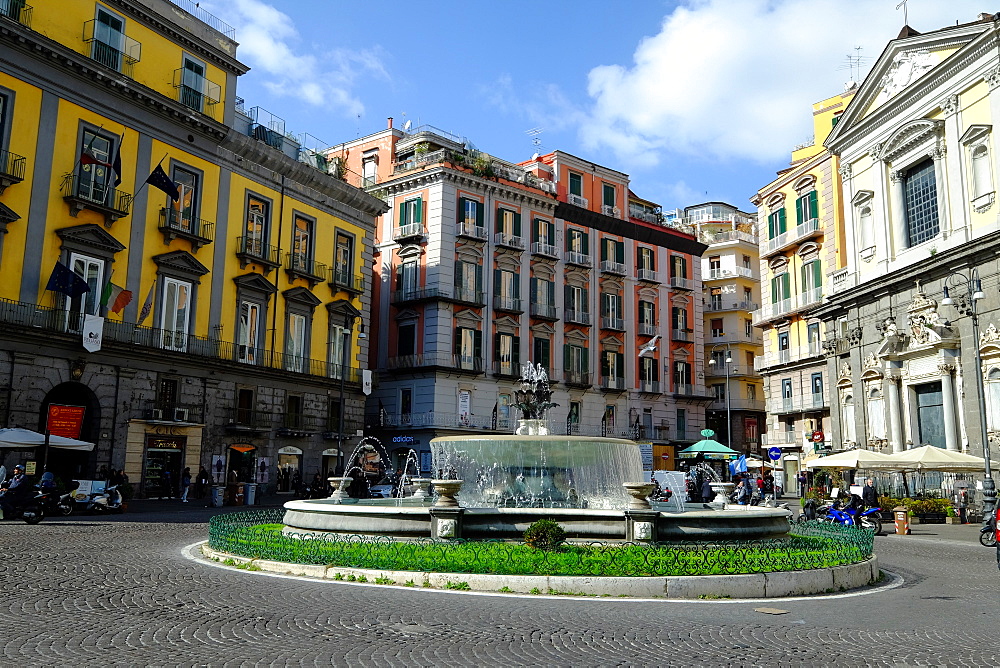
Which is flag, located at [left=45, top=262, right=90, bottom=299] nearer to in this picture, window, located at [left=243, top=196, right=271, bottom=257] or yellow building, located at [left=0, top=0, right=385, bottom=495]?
yellow building, located at [left=0, top=0, right=385, bottom=495]

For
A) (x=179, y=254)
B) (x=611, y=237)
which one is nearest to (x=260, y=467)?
(x=179, y=254)

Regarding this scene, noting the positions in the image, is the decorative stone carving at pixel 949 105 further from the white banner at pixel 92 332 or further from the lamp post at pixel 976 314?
the white banner at pixel 92 332

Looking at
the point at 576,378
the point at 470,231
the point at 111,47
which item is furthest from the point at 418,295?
the point at 111,47

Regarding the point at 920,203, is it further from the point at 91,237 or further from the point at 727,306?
the point at 727,306

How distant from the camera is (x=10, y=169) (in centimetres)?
2580

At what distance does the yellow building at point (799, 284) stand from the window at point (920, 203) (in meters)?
6.19

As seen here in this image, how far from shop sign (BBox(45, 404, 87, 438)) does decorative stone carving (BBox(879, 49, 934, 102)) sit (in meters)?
31.1

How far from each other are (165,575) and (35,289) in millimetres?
19031

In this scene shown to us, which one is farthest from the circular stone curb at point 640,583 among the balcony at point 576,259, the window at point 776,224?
the balcony at point 576,259

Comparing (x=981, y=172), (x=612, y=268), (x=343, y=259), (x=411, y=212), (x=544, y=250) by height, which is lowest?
(x=981, y=172)

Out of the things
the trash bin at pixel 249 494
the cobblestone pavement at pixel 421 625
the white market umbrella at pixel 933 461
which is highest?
the white market umbrella at pixel 933 461

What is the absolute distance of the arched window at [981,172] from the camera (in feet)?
87.8

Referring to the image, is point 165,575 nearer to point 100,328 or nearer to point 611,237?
point 100,328

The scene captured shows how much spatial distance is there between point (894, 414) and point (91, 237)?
95.5 ft
